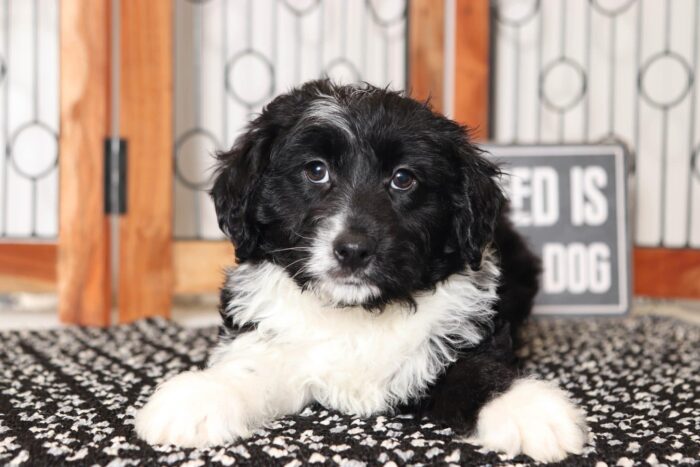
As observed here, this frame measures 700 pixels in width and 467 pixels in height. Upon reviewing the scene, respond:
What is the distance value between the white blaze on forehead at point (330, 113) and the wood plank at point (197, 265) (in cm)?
183

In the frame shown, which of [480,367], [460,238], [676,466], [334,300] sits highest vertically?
[460,238]

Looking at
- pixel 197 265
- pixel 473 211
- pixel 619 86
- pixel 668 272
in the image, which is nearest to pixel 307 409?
pixel 473 211

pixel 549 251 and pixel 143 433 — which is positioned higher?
pixel 549 251

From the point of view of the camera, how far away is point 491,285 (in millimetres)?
2094

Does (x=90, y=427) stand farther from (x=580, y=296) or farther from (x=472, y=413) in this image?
(x=580, y=296)

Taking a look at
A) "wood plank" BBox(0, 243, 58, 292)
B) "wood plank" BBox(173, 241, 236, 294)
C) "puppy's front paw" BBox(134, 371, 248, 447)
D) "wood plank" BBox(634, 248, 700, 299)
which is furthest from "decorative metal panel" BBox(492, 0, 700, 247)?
"puppy's front paw" BBox(134, 371, 248, 447)

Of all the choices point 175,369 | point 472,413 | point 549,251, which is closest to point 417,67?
point 549,251

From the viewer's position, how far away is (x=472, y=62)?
3646mm

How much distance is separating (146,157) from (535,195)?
1912mm

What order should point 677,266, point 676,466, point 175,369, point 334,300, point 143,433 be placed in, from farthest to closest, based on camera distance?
point 677,266 → point 175,369 → point 334,300 → point 143,433 → point 676,466

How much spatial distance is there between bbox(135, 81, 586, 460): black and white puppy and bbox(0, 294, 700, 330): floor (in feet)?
5.76

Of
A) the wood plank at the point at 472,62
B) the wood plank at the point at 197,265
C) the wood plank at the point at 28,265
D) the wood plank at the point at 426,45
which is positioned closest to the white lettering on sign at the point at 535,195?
the wood plank at the point at 472,62

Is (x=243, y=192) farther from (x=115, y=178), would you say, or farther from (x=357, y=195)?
(x=115, y=178)

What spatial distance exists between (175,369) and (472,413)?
45.5 inches
